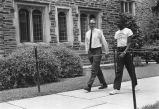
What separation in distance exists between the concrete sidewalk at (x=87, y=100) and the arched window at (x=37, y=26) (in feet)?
22.0

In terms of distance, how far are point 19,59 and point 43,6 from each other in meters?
4.97

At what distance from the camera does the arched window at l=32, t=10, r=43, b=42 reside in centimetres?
1457

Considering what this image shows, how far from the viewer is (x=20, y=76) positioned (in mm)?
10180

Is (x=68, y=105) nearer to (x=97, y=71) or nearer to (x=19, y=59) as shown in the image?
(x=97, y=71)

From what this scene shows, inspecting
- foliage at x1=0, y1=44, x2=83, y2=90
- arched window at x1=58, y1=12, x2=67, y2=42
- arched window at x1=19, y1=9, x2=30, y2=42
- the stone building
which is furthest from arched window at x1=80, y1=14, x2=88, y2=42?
foliage at x1=0, y1=44, x2=83, y2=90

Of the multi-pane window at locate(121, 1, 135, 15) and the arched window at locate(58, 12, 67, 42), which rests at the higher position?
the multi-pane window at locate(121, 1, 135, 15)

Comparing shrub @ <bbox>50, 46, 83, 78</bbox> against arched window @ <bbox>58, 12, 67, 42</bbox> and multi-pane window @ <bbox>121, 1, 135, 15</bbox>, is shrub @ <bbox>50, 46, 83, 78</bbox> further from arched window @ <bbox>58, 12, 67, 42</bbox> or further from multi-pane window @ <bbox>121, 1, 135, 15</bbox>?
multi-pane window @ <bbox>121, 1, 135, 15</bbox>

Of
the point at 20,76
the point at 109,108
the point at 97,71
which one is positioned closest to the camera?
the point at 109,108

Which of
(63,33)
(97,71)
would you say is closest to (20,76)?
(97,71)

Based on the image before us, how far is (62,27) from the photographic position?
15852 mm

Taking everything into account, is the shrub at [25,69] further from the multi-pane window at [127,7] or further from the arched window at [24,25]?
the multi-pane window at [127,7]

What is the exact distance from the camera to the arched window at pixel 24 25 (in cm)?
1398

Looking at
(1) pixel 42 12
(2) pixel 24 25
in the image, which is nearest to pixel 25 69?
(2) pixel 24 25

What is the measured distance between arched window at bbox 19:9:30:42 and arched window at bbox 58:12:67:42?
206cm
